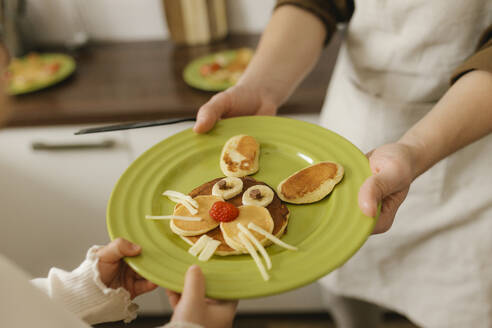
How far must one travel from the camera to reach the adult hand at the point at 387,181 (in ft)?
2.01

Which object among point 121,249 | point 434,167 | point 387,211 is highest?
point 121,249

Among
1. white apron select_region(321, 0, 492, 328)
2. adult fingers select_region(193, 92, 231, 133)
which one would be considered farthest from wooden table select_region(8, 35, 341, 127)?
adult fingers select_region(193, 92, 231, 133)

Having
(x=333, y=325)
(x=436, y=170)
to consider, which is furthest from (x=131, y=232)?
(x=333, y=325)

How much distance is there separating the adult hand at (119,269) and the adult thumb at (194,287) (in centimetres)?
9

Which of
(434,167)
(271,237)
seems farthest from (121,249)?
(434,167)

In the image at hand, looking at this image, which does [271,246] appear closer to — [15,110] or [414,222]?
[414,222]

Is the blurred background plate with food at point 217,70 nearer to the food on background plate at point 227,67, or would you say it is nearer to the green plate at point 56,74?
the food on background plate at point 227,67

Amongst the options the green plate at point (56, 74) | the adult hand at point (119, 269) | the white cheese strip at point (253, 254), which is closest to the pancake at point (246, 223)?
the white cheese strip at point (253, 254)

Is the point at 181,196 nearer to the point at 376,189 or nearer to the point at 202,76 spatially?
the point at 376,189

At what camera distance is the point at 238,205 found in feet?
2.24

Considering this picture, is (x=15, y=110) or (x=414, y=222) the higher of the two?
(x=15, y=110)

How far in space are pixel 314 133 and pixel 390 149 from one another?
13cm

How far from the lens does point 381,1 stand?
3.11 ft

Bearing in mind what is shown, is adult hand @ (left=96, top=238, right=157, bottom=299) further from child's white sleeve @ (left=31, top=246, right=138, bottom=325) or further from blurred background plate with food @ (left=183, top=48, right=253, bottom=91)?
blurred background plate with food @ (left=183, top=48, right=253, bottom=91)
